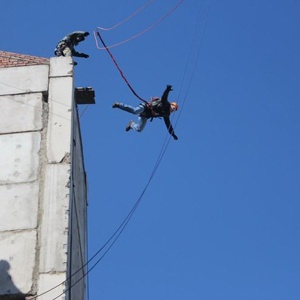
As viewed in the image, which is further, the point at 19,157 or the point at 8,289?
the point at 19,157

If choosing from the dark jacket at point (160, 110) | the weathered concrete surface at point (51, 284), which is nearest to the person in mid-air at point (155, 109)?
the dark jacket at point (160, 110)

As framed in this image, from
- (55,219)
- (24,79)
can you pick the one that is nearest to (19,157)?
(55,219)

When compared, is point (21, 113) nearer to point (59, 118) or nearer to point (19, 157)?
point (59, 118)

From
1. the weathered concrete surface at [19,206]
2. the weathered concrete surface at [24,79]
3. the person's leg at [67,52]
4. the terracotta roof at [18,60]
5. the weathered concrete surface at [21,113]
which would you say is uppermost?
the person's leg at [67,52]

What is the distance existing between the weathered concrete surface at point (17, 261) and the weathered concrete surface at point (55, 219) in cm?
16

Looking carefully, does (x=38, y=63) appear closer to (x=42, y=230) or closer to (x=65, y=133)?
(x=65, y=133)

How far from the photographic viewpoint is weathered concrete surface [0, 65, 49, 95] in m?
11.1

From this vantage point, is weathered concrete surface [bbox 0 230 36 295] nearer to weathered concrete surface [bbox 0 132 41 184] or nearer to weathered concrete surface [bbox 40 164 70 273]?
weathered concrete surface [bbox 40 164 70 273]

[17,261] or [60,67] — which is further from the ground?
[60,67]

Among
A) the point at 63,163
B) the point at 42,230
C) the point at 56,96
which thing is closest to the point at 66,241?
the point at 42,230

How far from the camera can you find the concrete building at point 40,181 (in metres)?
9.33

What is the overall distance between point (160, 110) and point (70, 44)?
2.09 m

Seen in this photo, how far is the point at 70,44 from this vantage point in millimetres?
12336

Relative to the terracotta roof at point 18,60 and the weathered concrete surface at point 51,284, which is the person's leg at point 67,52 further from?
the weathered concrete surface at point 51,284
